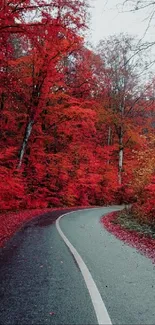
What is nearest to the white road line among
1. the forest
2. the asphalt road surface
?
the asphalt road surface

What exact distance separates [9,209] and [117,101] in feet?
53.4

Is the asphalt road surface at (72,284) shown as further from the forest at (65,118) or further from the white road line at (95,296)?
the forest at (65,118)

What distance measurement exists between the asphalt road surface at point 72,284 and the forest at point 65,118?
19.3 ft

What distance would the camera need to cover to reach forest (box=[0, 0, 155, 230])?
432 inches

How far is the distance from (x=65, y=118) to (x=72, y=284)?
772 inches

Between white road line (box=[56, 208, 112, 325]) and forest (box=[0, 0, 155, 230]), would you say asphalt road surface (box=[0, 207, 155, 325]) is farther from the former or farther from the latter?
forest (box=[0, 0, 155, 230])

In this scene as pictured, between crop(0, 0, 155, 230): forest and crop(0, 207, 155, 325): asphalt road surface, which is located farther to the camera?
crop(0, 0, 155, 230): forest

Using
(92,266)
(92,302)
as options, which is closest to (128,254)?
(92,266)

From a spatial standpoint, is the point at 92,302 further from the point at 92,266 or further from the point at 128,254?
the point at 128,254

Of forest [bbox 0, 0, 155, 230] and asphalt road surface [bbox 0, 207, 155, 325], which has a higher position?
forest [bbox 0, 0, 155, 230]

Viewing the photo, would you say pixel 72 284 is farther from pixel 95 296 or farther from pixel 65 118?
pixel 65 118

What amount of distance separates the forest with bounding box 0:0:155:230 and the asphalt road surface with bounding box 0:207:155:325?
19.3ft

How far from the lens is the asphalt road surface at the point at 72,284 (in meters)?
3.64

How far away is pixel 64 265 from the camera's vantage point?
612 cm
